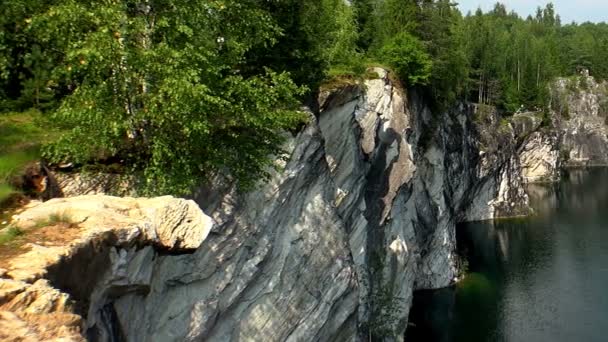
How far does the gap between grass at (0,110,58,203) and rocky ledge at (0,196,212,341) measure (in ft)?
3.60

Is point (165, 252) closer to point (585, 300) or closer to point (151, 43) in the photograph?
point (151, 43)

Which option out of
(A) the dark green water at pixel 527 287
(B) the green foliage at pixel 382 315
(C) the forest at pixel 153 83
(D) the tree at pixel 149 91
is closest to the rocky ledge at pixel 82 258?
(D) the tree at pixel 149 91

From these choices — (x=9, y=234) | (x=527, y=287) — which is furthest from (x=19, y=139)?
(x=527, y=287)

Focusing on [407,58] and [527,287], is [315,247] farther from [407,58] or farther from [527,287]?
[527,287]

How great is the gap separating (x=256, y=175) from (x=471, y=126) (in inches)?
2257

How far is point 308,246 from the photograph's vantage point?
1861 centimetres

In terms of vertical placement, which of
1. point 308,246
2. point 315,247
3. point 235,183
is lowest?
point 315,247

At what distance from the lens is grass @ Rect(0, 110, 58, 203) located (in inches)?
418

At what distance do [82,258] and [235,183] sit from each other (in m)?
6.90

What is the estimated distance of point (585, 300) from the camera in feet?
133

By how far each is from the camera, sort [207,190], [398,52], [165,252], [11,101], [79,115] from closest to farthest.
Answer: [165,252], [79,115], [11,101], [207,190], [398,52]

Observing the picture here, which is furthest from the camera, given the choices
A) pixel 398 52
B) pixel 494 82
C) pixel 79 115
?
pixel 494 82

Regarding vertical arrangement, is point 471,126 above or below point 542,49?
below

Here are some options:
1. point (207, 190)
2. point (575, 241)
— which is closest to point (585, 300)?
point (575, 241)
